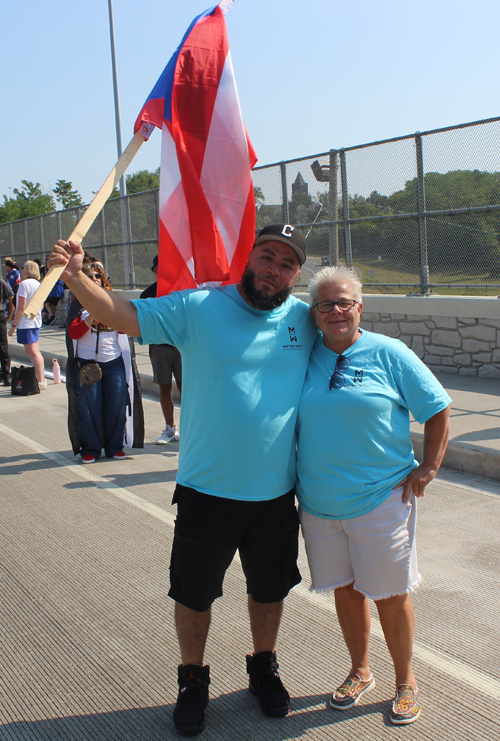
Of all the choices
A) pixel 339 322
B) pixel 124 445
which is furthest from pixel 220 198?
pixel 124 445

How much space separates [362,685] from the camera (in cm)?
300

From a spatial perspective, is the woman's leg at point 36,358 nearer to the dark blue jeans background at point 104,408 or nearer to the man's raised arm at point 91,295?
the dark blue jeans background at point 104,408

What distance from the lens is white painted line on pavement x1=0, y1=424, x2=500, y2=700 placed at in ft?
10.0

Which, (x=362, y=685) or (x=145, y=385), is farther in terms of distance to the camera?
(x=145, y=385)

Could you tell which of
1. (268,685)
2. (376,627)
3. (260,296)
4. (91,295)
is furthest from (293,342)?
(376,627)

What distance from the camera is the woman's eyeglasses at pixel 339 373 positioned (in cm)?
276

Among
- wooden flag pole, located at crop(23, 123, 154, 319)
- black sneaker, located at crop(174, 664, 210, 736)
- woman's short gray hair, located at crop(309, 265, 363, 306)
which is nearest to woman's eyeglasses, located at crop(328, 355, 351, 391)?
woman's short gray hair, located at crop(309, 265, 363, 306)

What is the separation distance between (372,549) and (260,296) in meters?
1.12

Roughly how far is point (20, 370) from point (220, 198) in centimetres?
826

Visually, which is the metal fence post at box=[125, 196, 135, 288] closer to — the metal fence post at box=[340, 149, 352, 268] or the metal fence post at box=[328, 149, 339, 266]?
the metal fence post at box=[328, 149, 339, 266]

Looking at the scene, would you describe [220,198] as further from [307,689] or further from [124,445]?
[124,445]

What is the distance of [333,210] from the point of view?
11.5 metres

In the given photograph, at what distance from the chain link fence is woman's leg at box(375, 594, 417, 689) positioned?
733cm

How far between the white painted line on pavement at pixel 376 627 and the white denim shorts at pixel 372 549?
0.63 metres
